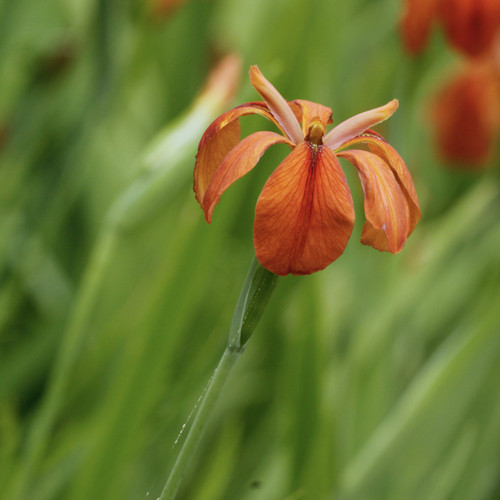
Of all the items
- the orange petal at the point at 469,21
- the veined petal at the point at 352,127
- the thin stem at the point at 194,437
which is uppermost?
the orange petal at the point at 469,21

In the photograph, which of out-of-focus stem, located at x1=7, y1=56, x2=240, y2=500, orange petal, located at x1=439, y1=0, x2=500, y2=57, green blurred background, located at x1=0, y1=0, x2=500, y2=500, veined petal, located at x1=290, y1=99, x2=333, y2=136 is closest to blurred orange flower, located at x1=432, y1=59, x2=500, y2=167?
green blurred background, located at x1=0, y1=0, x2=500, y2=500

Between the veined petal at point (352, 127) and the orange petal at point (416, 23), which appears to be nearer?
the veined petal at point (352, 127)

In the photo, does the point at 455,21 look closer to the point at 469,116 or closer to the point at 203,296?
the point at 203,296

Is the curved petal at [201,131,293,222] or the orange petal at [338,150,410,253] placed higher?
the curved petal at [201,131,293,222]

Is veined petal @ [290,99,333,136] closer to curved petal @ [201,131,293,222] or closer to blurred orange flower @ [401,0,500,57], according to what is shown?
curved petal @ [201,131,293,222]

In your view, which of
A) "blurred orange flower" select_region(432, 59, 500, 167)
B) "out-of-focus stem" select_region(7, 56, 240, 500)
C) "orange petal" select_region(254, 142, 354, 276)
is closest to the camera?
"orange petal" select_region(254, 142, 354, 276)

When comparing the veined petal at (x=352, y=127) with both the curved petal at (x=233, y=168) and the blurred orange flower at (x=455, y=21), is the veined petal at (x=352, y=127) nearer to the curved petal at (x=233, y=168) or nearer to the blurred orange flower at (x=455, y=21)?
the curved petal at (x=233, y=168)

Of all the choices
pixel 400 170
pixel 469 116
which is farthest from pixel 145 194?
pixel 469 116

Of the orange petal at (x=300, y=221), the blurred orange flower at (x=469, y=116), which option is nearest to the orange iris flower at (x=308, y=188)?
the orange petal at (x=300, y=221)
